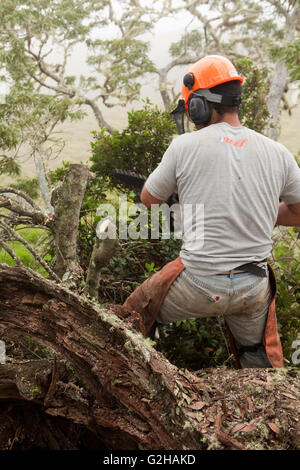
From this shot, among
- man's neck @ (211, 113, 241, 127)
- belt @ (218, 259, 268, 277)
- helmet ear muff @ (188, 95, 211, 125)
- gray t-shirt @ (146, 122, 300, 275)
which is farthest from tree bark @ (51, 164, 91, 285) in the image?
belt @ (218, 259, 268, 277)

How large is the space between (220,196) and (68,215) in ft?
4.73

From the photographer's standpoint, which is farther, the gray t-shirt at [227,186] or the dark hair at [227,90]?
the dark hair at [227,90]

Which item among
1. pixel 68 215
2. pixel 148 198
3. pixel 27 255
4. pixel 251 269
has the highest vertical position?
pixel 148 198

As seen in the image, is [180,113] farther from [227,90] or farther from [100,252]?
[100,252]

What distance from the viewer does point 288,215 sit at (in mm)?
3080

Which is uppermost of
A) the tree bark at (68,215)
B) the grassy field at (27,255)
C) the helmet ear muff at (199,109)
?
the helmet ear muff at (199,109)

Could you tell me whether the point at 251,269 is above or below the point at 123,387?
above

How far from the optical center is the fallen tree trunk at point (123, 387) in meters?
2.02

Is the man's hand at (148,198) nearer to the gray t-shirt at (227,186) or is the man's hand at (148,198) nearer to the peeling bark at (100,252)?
the gray t-shirt at (227,186)

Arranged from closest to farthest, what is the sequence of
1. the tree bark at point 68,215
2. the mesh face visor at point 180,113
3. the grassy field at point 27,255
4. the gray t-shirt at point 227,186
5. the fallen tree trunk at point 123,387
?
the fallen tree trunk at point 123,387 < the gray t-shirt at point 227,186 < the mesh face visor at point 180,113 < the tree bark at point 68,215 < the grassy field at point 27,255

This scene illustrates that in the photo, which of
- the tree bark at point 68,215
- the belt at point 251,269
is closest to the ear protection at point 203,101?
the belt at point 251,269

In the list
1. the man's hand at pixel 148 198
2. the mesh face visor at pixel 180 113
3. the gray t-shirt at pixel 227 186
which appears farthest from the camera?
the mesh face visor at pixel 180 113

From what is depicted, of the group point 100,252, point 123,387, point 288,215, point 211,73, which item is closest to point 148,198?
point 100,252

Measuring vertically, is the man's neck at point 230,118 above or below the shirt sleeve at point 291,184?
above
